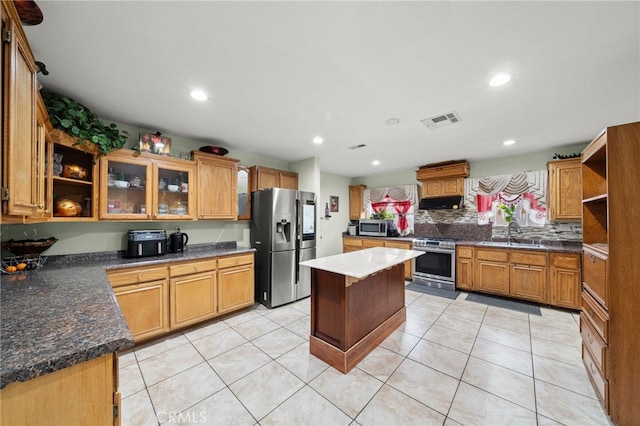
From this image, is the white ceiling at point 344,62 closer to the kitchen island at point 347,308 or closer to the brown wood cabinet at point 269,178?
the brown wood cabinet at point 269,178

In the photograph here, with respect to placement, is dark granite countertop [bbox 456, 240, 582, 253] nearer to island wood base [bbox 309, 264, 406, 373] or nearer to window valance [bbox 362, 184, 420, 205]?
window valance [bbox 362, 184, 420, 205]

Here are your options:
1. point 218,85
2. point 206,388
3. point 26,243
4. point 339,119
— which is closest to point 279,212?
point 339,119

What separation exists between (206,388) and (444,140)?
3.97 m

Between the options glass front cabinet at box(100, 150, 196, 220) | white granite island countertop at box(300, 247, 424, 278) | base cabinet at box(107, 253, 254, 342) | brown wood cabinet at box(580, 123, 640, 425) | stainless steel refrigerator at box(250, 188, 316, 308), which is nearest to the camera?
brown wood cabinet at box(580, 123, 640, 425)

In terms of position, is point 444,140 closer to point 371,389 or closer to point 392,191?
point 392,191

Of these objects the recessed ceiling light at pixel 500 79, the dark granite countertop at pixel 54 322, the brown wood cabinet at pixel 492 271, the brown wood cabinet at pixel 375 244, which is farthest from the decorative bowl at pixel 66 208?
the brown wood cabinet at pixel 492 271

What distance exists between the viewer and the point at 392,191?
18.6 ft

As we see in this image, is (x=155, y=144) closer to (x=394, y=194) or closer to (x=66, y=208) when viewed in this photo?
(x=66, y=208)

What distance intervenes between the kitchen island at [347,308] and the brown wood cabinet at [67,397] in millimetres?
1466

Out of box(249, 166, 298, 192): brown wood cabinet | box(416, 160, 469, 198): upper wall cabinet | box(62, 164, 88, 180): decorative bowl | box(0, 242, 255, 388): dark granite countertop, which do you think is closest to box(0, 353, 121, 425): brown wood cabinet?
box(0, 242, 255, 388): dark granite countertop

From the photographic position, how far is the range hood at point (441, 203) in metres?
4.59

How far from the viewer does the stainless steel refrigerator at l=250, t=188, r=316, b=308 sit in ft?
11.6

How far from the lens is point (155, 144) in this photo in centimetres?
286

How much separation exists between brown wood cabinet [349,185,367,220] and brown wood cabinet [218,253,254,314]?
3435mm
